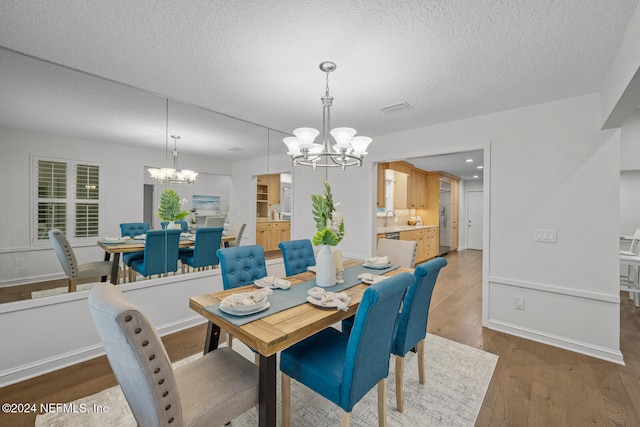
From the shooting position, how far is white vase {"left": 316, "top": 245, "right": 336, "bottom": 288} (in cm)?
206

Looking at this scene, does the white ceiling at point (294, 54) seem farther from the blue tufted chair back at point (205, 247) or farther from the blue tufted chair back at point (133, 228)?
the blue tufted chair back at point (205, 247)

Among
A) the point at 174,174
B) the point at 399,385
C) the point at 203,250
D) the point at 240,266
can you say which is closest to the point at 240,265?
the point at 240,266

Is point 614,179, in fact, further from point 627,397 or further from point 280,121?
point 280,121

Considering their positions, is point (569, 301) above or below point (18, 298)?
below

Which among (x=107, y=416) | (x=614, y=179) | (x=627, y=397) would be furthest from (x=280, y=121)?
(x=627, y=397)

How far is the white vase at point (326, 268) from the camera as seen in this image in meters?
2.06

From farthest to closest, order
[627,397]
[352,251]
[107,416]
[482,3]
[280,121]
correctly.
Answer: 1. [352,251]
2. [280,121]
3. [627,397]
4. [107,416]
5. [482,3]

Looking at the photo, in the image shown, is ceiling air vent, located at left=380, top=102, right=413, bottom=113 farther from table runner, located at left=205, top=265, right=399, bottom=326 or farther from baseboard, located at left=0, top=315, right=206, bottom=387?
baseboard, located at left=0, top=315, right=206, bottom=387

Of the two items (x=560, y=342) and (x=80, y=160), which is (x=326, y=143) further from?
(x=560, y=342)

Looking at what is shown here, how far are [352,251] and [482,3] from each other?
3.41m

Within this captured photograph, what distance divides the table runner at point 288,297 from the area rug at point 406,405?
765 millimetres

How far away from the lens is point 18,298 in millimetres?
2119

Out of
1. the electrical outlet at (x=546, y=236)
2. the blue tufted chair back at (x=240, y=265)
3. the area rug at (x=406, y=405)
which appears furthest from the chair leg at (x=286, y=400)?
the electrical outlet at (x=546, y=236)

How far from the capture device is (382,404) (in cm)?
156
